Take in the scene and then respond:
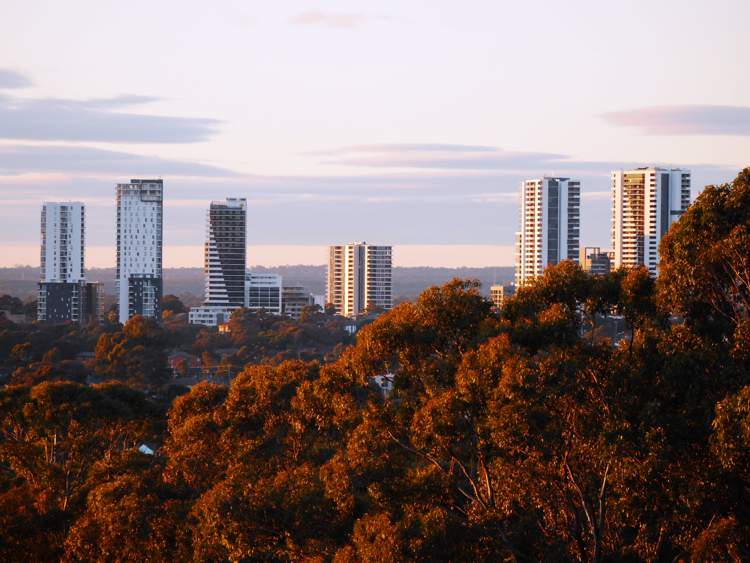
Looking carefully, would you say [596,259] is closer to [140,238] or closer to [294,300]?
[294,300]

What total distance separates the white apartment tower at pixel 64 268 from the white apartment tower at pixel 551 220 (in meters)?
47.5

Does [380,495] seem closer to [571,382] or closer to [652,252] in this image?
[571,382]

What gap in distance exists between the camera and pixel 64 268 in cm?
13812

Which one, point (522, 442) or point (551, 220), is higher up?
point (551, 220)

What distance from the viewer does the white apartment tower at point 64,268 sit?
131000mm

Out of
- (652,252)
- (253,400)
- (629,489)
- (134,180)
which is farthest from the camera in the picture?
(134,180)

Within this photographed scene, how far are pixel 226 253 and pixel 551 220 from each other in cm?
4085

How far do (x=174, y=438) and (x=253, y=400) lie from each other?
1863 millimetres

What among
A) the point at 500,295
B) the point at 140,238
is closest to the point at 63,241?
the point at 140,238

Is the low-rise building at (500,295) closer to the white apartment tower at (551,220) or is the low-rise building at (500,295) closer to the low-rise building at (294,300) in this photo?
the white apartment tower at (551,220)

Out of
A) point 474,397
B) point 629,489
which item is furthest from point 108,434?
point 629,489

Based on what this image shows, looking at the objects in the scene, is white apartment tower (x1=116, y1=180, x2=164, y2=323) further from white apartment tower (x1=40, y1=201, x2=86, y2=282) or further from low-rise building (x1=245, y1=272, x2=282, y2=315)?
low-rise building (x1=245, y1=272, x2=282, y2=315)

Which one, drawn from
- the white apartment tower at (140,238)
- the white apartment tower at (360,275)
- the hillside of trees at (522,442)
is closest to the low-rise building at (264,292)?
the white apartment tower at (140,238)

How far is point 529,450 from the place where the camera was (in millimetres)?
14836
